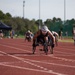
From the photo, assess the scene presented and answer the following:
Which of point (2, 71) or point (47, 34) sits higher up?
point (47, 34)

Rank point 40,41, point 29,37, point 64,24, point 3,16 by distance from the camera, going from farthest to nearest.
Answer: point 3,16 < point 64,24 < point 29,37 < point 40,41

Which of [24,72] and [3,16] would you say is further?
[3,16]

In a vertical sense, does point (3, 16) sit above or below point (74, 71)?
above

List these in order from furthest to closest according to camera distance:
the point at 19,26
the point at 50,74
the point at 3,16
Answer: the point at 3,16 → the point at 19,26 → the point at 50,74

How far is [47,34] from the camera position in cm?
1755

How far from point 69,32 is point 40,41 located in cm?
5900

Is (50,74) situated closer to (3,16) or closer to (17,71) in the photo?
(17,71)

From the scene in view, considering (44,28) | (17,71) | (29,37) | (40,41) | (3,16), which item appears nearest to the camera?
(17,71)

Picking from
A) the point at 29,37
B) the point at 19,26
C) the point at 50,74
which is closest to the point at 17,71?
the point at 50,74

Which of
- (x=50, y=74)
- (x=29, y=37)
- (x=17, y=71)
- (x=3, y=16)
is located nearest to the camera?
(x=50, y=74)

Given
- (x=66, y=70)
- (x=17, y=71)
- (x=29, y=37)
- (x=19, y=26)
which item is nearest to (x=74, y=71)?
(x=66, y=70)

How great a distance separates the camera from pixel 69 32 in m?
76.9

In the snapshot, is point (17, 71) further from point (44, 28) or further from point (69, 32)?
point (69, 32)

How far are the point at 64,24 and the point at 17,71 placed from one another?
65.5 metres
